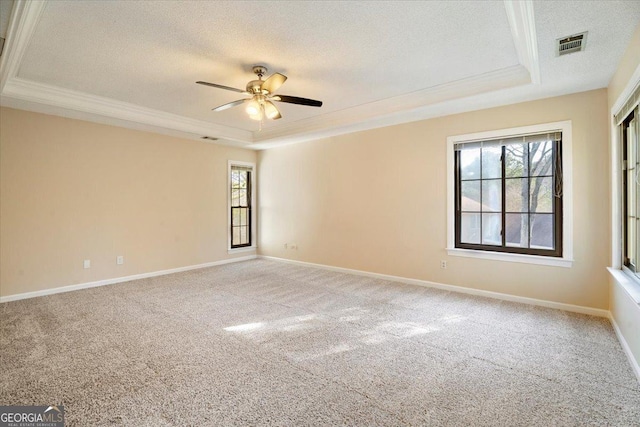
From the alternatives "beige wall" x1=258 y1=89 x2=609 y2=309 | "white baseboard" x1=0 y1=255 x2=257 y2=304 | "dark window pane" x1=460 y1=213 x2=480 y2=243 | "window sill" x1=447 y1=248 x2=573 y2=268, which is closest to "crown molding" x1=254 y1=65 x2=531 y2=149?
"beige wall" x1=258 y1=89 x2=609 y2=309

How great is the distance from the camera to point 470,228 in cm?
452

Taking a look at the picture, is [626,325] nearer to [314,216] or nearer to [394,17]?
[394,17]

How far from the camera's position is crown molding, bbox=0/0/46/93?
2371 millimetres

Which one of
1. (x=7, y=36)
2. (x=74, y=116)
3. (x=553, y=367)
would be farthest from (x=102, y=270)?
(x=553, y=367)

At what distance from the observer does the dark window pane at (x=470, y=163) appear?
444cm

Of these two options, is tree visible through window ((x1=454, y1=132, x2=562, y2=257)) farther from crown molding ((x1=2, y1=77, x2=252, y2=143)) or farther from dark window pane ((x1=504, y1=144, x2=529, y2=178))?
crown molding ((x1=2, y1=77, x2=252, y2=143))

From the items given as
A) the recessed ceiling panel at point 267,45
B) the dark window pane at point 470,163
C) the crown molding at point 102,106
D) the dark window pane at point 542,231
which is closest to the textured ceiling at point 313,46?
the recessed ceiling panel at point 267,45

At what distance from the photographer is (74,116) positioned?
459 cm

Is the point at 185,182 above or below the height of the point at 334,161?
below

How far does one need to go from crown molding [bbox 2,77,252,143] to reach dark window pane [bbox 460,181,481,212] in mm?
4404

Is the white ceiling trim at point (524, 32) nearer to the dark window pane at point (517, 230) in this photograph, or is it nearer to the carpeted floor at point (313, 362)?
the dark window pane at point (517, 230)

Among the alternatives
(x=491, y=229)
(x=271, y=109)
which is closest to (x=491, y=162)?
(x=491, y=229)

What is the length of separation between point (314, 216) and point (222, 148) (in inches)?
99.6

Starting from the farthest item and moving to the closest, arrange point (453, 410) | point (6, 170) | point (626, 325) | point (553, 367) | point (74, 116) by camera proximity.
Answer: point (74, 116) < point (6, 170) < point (626, 325) < point (553, 367) < point (453, 410)
